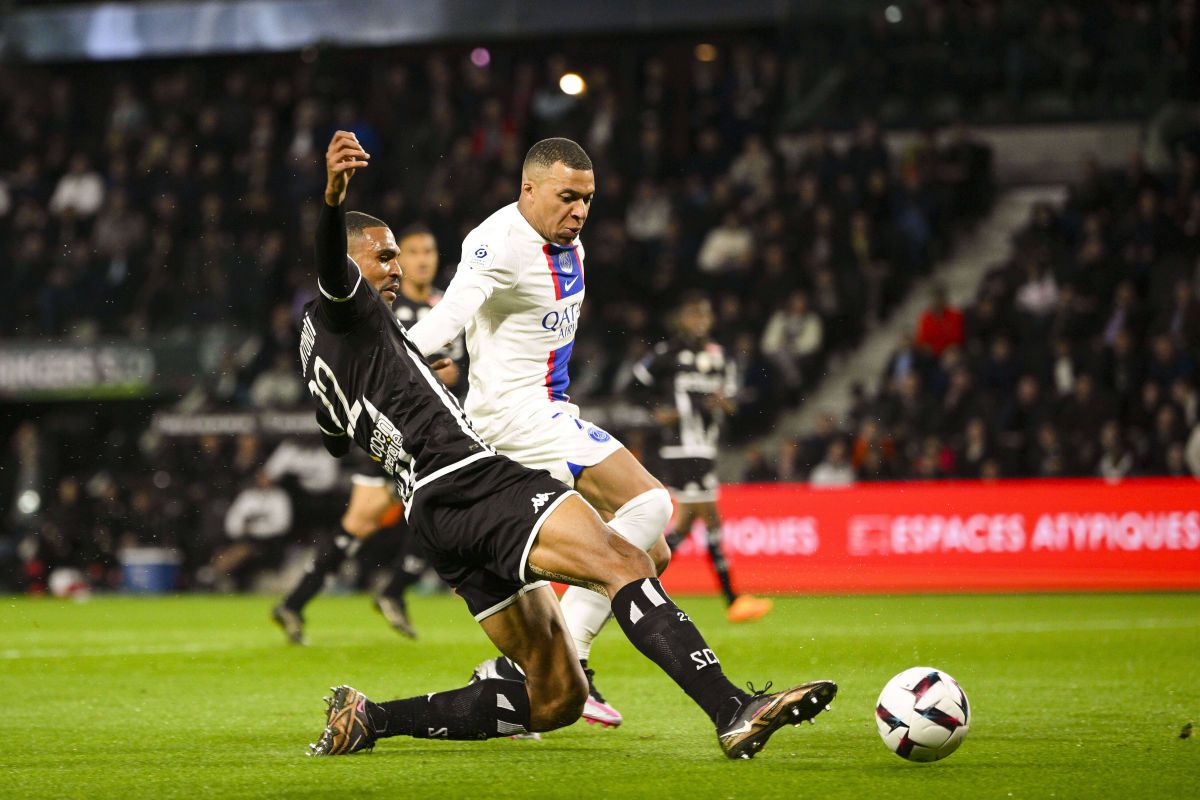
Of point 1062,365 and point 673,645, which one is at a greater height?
point 673,645

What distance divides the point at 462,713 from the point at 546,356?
1.51 meters

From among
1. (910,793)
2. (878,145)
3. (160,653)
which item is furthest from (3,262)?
(910,793)

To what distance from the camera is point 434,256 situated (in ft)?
31.5

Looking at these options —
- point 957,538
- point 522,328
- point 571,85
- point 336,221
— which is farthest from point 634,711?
point 571,85

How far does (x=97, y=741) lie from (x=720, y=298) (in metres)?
13.1

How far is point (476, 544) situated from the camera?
5129 millimetres

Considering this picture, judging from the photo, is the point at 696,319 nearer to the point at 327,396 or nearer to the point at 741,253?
the point at 741,253

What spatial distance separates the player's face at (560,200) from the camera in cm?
623

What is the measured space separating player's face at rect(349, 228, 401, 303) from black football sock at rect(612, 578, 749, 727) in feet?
5.10

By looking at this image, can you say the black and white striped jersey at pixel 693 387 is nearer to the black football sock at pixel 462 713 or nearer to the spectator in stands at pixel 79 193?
the black football sock at pixel 462 713

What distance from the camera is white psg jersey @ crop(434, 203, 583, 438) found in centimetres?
627

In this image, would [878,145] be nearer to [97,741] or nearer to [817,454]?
[817,454]

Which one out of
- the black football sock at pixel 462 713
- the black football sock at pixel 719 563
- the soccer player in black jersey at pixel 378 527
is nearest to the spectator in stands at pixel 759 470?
the black football sock at pixel 719 563

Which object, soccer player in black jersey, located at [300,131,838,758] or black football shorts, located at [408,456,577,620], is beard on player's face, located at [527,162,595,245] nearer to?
soccer player in black jersey, located at [300,131,838,758]
